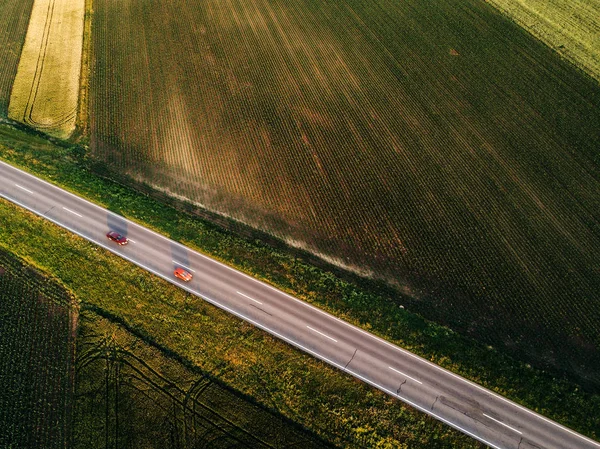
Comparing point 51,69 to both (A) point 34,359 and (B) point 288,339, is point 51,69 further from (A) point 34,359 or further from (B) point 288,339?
(B) point 288,339

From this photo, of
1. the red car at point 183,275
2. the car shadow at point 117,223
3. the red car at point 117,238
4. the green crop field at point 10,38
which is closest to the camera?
the red car at point 183,275

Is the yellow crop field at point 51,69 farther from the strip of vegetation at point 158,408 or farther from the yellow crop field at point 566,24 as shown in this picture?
the yellow crop field at point 566,24

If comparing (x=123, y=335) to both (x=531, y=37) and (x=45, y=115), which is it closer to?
(x=45, y=115)

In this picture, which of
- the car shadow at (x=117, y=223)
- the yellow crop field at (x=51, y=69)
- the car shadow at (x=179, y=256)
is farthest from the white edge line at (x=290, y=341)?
the yellow crop field at (x=51, y=69)

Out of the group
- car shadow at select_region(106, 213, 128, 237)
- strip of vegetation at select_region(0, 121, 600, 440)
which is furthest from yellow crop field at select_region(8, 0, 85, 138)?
car shadow at select_region(106, 213, 128, 237)

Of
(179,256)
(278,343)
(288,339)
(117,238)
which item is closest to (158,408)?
(278,343)

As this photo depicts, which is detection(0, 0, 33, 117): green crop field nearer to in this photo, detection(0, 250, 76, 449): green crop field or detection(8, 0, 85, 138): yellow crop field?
detection(8, 0, 85, 138): yellow crop field
